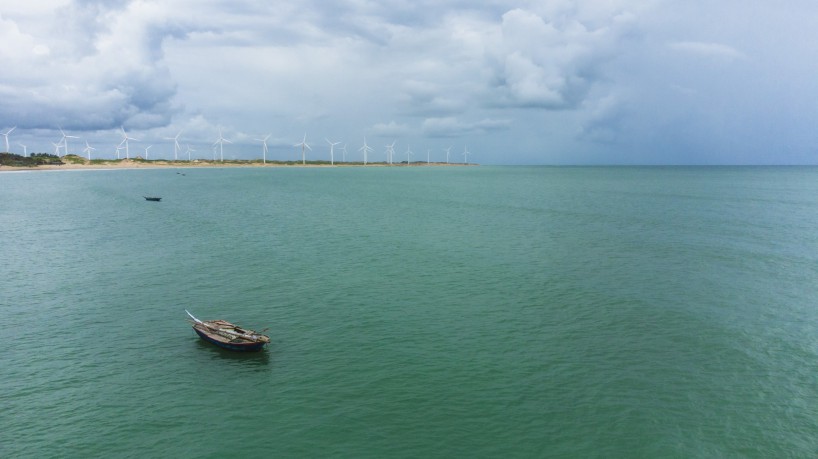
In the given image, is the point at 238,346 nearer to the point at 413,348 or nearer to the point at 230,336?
the point at 230,336

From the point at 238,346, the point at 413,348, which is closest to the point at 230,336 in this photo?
the point at 238,346

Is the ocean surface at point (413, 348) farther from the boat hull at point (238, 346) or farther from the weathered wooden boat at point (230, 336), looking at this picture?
the weathered wooden boat at point (230, 336)

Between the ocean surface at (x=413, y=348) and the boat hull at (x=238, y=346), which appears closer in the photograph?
the ocean surface at (x=413, y=348)

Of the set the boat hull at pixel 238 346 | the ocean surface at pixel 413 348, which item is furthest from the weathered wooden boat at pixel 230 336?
the ocean surface at pixel 413 348

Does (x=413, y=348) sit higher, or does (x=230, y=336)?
(x=230, y=336)

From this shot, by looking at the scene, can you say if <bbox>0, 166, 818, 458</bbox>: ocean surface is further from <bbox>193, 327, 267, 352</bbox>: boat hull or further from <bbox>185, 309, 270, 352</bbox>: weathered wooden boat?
<bbox>185, 309, 270, 352</bbox>: weathered wooden boat

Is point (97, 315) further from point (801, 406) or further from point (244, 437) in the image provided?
point (801, 406)
